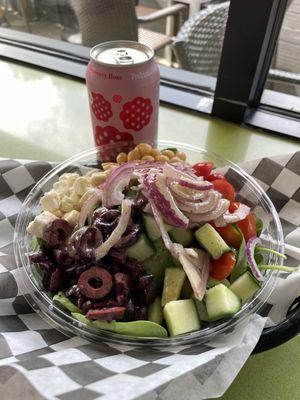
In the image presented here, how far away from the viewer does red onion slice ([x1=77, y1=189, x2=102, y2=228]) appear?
802 millimetres

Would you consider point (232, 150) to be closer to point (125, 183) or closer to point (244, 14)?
point (244, 14)

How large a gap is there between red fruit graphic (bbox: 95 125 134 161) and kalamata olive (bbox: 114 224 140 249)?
1.05 feet

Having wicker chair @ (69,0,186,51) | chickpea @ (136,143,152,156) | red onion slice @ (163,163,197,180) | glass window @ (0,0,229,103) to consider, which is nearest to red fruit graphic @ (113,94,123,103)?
chickpea @ (136,143,152,156)

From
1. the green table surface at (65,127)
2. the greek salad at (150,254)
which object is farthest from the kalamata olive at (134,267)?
the green table surface at (65,127)

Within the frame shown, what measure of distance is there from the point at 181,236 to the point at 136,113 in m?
0.34

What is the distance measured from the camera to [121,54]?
0.93m

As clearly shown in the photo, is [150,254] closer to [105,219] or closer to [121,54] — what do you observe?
[105,219]

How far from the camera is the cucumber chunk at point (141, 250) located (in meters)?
0.74

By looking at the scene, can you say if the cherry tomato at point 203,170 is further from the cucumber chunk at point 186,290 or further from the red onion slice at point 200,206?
the cucumber chunk at point 186,290

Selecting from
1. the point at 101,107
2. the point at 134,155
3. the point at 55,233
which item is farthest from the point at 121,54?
the point at 55,233

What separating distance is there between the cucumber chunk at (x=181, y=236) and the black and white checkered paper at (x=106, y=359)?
18 centimetres

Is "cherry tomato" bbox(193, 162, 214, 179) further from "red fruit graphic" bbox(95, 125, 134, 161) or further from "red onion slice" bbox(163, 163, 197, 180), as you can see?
"red fruit graphic" bbox(95, 125, 134, 161)

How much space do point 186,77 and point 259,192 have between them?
2.43 feet

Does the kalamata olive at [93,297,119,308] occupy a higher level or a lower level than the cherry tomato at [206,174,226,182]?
lower
